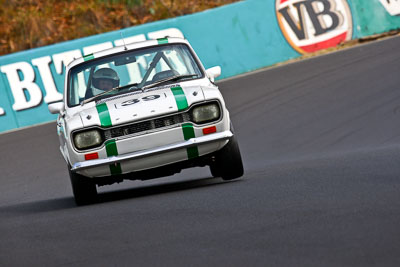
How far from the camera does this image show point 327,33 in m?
20.2

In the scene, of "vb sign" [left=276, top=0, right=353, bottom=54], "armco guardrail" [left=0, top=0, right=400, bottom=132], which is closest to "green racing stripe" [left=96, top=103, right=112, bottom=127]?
"armco guardrail" [left=0, top=0, right=400, bottom=132]

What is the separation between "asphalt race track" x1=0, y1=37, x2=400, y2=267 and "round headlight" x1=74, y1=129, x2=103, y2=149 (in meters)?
0.54

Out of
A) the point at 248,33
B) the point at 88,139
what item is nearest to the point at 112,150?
the point at 88,139

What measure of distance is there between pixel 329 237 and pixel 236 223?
3.31 ft

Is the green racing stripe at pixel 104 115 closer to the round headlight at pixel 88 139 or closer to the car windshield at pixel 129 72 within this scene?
the round headlight at pixel 88 139

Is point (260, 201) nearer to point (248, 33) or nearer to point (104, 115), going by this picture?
point (104, 115)

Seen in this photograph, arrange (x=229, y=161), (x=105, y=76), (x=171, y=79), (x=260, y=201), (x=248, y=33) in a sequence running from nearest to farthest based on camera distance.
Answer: (x=260, y=201) < (x=229, y=161) < (x=171, y=79) < (x=105, y=76) < (x=248, y=33)

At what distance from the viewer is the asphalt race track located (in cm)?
505

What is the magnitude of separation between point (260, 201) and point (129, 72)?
2619 millimetres

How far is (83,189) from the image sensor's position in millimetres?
8414

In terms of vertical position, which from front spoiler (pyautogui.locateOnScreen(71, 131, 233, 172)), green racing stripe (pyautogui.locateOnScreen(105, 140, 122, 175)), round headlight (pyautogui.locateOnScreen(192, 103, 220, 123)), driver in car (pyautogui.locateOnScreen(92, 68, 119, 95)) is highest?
driver in car (pyautogui.locateOnScreen(92, 68, 119, 95))

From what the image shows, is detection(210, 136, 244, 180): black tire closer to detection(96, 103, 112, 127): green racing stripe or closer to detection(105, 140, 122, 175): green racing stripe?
detection(105, 140, 122, 175): green racing stripe

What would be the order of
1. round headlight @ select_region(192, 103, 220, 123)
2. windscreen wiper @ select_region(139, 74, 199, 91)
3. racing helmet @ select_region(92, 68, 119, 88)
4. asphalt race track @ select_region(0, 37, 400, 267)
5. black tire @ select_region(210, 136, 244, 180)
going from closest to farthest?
asphalt race track @ select_region(0, 37, 400, 267)
round headlight @ select_region(192, 103, 220, 123)
black tire @ select_region(210, 136, 244, 180)
windscreen wiper @ select_region(139, 74, 199, 91)
racing helmet @ select_region(92, 68, 119, 88)

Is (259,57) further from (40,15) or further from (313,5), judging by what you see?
(40,15)
